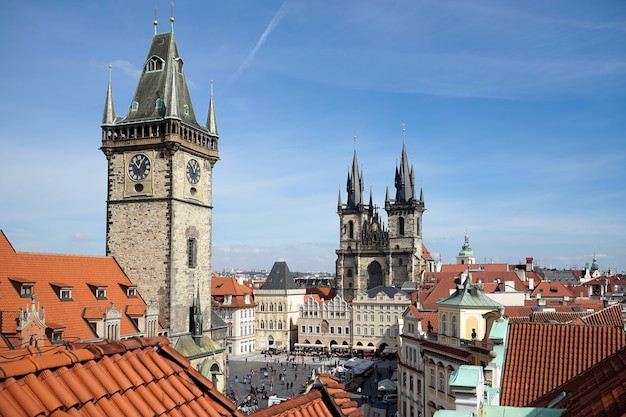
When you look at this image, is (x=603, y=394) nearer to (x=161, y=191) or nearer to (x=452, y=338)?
(x=452, y=338)

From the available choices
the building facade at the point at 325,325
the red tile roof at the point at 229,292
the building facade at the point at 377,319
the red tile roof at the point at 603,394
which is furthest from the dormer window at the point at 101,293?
the building facade at the point at 325,325

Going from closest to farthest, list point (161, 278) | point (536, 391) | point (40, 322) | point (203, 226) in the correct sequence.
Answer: point (536, 391), point (40, 322), point (161, 278), point (203, 226)

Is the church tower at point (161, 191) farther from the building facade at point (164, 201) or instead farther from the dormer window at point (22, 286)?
the dormer window at point (22, 286)

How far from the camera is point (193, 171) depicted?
3516 centimetres

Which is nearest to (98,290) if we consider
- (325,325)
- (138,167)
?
(138,167)

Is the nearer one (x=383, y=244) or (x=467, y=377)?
(x=467, y=377)

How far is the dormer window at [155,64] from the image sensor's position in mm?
35062

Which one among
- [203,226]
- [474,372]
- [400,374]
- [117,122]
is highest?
[117,122]

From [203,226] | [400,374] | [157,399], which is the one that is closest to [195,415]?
[157,399]

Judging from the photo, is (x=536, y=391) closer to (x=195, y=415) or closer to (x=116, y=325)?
(x=195, y=415)

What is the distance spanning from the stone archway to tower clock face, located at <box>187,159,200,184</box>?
69526 millimetres

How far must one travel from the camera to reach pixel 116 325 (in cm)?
2838

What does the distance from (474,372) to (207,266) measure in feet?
96.6

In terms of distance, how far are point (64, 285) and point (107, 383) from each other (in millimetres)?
24905
